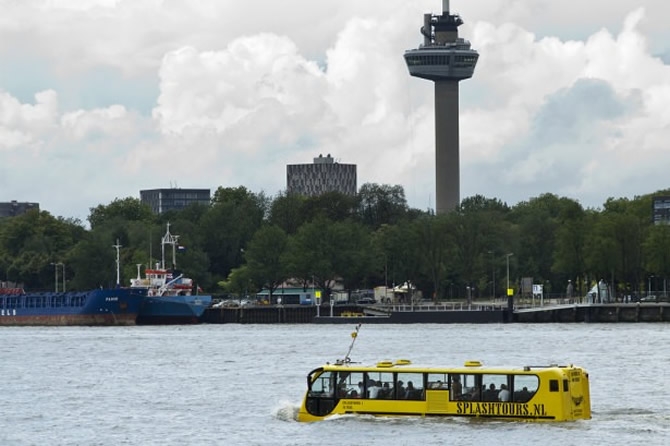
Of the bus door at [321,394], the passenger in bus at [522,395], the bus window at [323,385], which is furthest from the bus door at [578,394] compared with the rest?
the bus window at [323,385]

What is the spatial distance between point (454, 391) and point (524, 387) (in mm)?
3018

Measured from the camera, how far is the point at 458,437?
63500 millimetres

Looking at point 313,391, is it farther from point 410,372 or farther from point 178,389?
point 178,389

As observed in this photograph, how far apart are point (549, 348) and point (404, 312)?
2878 inches

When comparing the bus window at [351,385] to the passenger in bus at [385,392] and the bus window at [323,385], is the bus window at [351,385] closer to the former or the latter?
the bus window at [323,385]

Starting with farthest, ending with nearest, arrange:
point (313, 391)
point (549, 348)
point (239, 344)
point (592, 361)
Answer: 1. point (239, 344)
2. point (549, 348)
3. point (592, 361)
4. point (313, 391)

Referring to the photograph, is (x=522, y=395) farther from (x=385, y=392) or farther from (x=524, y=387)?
(x=385, y=392)

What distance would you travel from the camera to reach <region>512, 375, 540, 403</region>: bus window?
63781 millimetres

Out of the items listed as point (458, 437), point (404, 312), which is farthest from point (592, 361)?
point (404, 312)

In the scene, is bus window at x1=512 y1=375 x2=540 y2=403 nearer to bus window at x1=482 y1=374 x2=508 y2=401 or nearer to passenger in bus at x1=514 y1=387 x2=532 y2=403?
passenger in bus at x1=514 y1=387 x2=532 y2=403

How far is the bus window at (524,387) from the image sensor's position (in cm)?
6378

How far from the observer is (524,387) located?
210ft

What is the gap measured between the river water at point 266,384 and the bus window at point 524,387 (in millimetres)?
1172

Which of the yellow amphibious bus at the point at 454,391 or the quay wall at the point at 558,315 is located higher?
the quay wall at the point at 558,315
